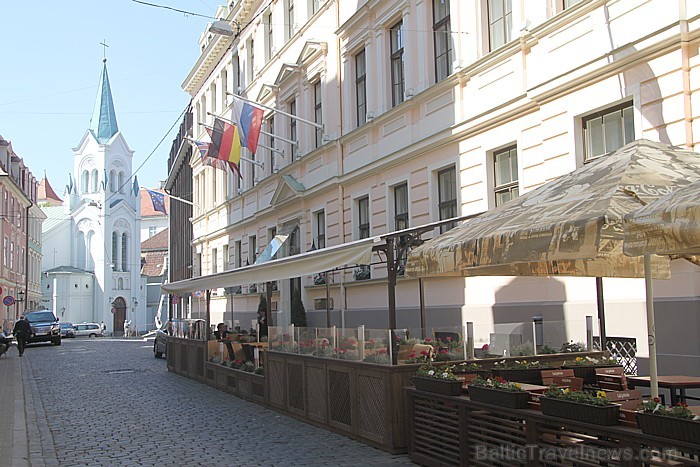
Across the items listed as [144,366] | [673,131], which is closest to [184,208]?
[144,366]

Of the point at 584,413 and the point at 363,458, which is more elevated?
the point at 584,413

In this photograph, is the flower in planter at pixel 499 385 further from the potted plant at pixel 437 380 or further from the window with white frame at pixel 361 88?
the window with white frame at pixel 361 88

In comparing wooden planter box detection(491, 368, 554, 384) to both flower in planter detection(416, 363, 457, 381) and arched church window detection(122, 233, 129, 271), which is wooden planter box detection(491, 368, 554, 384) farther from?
arched church window detection(122, 233, 129, 271)

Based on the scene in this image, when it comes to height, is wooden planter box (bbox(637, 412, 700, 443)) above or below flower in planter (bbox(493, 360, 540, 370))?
below

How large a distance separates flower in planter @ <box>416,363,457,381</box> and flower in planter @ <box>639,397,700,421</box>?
2717 millimetres

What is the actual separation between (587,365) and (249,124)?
1596cm

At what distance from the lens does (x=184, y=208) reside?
47.6 metres

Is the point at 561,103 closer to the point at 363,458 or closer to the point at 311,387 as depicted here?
the point at 311,387

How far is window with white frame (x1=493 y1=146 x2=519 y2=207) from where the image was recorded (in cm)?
1483

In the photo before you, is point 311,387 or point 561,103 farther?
point 561,103

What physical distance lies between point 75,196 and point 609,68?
3299 inches

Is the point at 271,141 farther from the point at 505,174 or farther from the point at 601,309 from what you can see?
the point at 601,309

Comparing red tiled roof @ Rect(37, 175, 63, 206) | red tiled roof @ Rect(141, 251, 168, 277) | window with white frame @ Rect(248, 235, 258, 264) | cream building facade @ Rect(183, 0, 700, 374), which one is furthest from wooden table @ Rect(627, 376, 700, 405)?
red tiled roof @ Rect(37, 175, 63, 206)

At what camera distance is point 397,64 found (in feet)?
63.6
